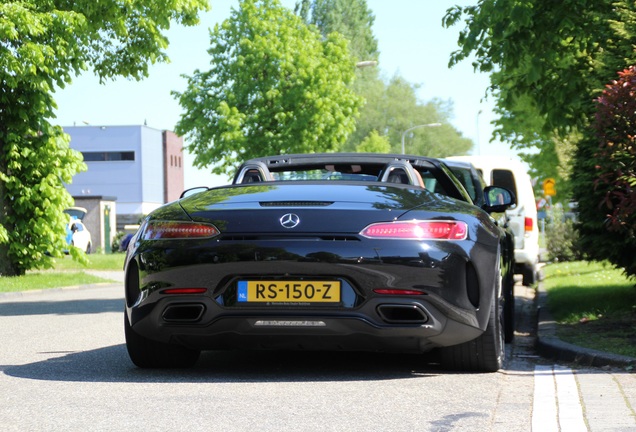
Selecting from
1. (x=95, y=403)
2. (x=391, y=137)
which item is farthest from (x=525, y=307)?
(x=391, y=137)

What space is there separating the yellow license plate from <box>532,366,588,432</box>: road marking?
4.13 feet

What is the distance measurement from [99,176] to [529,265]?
227 feet

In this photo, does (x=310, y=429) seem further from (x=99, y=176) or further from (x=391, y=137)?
(x=391, y=137)

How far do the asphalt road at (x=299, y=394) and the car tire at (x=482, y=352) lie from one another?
0.34 feet

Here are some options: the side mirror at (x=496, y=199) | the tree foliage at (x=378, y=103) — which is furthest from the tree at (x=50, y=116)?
the tree foliage at (x=378, y=103)

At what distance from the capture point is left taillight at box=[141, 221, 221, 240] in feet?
22.5

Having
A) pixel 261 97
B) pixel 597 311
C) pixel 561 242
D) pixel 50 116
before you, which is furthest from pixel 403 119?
pixel 597 311

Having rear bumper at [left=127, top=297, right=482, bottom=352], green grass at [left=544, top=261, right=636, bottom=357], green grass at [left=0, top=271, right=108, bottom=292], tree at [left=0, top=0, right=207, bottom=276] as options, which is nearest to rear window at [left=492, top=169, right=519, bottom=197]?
green grass at [left=544, top=261, right=636, bottom=357]

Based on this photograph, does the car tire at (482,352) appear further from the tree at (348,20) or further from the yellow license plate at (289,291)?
the tree at (348,20)

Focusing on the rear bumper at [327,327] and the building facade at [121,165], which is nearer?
the rear bumper at [327,327]

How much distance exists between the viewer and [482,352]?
7.25 m

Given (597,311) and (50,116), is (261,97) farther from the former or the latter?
(597,311)

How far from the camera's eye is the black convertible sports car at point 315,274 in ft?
21.9

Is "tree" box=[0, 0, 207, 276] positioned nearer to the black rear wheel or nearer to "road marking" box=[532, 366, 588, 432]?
the black rear wheel
